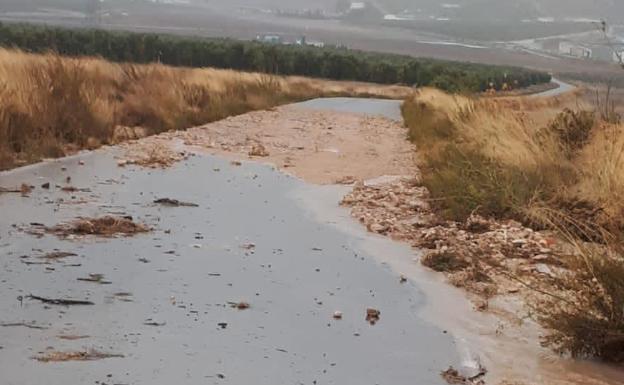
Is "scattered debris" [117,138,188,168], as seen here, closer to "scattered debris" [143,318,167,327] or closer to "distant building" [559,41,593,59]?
"scattered debris" [143,318,167,327]

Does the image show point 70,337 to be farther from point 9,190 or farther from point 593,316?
point 9,190

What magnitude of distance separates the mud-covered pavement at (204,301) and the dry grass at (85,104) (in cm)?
276

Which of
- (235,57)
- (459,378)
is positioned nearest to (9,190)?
(459,378)

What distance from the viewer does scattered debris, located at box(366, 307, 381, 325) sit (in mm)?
7434

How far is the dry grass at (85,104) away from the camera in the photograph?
46.4 feet

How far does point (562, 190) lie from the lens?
11.2 meters

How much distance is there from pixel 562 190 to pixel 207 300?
525 centimetres

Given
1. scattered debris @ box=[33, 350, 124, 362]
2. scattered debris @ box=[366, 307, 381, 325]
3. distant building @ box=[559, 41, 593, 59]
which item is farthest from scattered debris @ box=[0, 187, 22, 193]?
distant building @ box=[559, 41, 593, 59]

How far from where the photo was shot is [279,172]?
600 inches

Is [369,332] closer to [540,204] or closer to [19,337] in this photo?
[19,337]

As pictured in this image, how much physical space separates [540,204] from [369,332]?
177 inches

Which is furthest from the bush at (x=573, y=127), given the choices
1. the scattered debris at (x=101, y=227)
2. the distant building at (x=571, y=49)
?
the distant building at (x=571, y=49)

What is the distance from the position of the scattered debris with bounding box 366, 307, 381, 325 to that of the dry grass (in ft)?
21.9

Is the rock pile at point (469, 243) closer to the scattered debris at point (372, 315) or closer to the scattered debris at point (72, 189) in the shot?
the scattered debris at point (372, 315)
